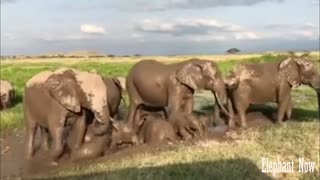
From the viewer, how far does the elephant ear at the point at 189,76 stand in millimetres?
14391

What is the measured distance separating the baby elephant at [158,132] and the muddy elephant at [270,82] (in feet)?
9.32

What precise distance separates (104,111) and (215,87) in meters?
2.95

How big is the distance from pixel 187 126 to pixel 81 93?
238 cm

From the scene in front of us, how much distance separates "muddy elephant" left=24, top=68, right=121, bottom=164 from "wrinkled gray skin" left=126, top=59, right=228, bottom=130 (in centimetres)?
173

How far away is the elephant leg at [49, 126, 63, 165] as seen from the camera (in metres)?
12.9

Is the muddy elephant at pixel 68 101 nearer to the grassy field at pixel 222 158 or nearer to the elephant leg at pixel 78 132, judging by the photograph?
the elephant leg at pixel 78 132

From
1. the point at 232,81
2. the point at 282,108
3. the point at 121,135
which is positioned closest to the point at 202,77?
the point at 232,81

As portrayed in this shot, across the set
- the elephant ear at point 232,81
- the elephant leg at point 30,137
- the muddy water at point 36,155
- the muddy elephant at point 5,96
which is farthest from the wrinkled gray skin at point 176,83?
the muddy elephant at point 5,96

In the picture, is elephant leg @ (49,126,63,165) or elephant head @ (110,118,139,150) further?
elephant head @ (110,118,139,150)

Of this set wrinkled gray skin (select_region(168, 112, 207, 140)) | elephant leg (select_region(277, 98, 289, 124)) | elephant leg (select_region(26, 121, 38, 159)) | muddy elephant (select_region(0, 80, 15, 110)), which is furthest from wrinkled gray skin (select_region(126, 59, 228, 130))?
muddy elephant (select_region(0, 80, 15, 110))

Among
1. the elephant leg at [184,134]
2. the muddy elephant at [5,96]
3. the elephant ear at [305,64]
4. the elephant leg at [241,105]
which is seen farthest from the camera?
the muddy elephant at [5,96]

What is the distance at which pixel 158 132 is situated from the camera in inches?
517

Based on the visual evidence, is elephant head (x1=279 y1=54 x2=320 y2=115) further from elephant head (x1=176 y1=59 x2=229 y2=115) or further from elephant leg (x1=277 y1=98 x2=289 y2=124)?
elephant head (x1=176 y1=59 x2=229 y2=115)

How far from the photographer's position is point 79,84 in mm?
13102
